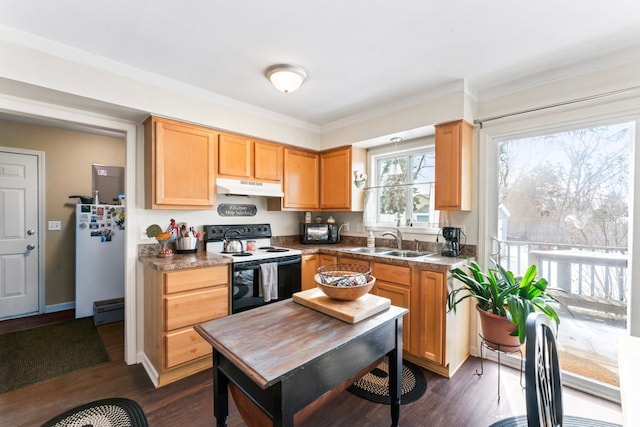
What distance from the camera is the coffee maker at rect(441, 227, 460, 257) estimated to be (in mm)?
2652

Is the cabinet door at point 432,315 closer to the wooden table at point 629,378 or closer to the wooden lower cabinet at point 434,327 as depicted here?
the wooden lower cabinet at point 434,327

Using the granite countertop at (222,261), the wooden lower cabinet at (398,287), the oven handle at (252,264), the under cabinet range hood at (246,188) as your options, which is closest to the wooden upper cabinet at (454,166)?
the granite countertop at (222,261)

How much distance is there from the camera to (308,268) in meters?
3.22

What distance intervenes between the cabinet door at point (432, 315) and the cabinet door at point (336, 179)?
1410mm

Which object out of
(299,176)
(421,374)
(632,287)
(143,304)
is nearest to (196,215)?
(143,304)

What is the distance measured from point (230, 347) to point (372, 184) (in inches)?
113

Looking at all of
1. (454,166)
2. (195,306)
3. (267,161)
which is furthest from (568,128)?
(195,306)

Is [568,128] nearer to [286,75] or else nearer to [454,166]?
[454,166]

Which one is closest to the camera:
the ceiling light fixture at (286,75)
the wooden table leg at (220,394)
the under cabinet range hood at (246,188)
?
the wooden table leg at (220,394)

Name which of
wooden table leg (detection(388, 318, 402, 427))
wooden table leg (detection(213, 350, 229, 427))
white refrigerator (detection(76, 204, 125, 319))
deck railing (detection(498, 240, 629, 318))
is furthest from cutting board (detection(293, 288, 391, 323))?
white refrigerator (detection(76, 204, 125, 319))

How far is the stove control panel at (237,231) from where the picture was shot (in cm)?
303

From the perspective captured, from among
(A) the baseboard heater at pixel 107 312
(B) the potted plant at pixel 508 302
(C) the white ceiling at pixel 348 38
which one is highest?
(C) the white ceiling at pixel 348 38

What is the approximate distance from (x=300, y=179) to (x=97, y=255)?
9.35 feet

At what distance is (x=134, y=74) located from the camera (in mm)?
2244
